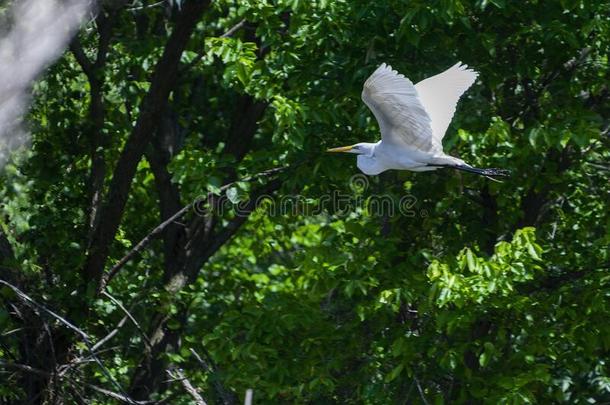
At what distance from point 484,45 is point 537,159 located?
3.03ft

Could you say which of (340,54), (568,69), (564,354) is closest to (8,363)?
(340,54)

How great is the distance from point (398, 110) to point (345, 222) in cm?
163

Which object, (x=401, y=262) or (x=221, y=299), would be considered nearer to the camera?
(x=401, y=262)

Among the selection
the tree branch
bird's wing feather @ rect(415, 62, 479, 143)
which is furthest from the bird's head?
the tree branch

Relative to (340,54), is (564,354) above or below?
below

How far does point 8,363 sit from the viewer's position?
842 centimetres

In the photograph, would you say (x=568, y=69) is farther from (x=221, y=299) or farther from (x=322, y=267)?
(x=221, y=299)

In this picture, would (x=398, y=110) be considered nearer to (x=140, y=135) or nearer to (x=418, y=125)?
(x=418, y=125)

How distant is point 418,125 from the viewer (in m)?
7.61

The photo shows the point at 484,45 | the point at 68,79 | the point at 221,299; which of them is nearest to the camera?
the point at 484,45

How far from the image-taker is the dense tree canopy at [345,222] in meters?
8.10

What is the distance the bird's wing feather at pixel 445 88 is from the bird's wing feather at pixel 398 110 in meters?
0.11

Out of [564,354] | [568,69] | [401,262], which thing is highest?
[568,69]

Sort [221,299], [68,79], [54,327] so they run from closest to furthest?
[54,327] < [68,79] < [221,299]
